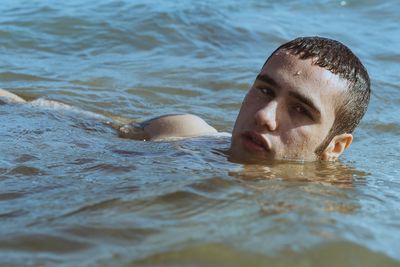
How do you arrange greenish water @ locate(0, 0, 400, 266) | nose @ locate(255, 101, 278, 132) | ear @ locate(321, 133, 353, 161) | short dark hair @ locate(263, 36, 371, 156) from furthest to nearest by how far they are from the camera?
ear @ locate(321, 133, 353, 161), short dark hair @ locate(263, 36, 371, 156), nose @ locate(255, 101, 278, 132), greenish water @ locate(0, 0, 400, 266)

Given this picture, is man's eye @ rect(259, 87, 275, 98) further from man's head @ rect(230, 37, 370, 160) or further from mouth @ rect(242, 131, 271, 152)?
mouth @ rect(242, 131, 271, 152)

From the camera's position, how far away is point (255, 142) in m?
4.04

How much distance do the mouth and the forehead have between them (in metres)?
0.31

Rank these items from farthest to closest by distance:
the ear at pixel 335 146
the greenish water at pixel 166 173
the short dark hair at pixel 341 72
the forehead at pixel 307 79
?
the ear at pixel 335 146, the short dark hair at pixel 341 72, the forehead at pixel 307 79, the greenish water at pixel 166 173

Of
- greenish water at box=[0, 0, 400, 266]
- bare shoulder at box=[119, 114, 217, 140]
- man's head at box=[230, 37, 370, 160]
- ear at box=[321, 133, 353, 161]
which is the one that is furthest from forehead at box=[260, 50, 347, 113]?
bare shoulder at box=[119, 114, 217, 140]

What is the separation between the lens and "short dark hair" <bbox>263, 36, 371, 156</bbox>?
4.20 metres

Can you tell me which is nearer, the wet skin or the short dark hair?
the wet skin

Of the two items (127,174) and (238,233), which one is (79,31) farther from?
(238,233)

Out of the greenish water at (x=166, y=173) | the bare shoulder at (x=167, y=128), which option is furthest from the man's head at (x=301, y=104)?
the bare shoulder at (x=167, y=128)

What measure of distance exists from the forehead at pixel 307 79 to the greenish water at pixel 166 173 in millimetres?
411

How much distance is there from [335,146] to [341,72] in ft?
1.58

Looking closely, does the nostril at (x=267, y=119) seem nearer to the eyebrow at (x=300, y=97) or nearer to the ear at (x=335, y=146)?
the eyebrow at (x=300, y=97)

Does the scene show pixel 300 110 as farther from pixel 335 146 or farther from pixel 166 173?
pixel 166 173

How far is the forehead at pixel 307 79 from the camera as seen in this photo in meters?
4.04
